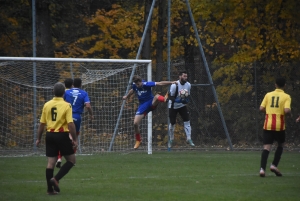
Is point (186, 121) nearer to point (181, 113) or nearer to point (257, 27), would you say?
point (181, 113)

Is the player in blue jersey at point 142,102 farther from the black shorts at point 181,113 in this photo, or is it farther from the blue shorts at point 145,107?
the black shorts at point 181,113

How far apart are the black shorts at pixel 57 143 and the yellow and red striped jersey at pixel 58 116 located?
80 mm

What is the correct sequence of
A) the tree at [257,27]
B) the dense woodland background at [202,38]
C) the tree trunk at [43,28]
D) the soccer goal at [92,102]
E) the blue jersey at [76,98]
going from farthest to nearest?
1. the tree at [257,27]
2. the tree trunk at [43,28]
3. the dense woodland background at [202,38]
4. the soccer goal at [92,102]
5. the blue jersey at [76,98]

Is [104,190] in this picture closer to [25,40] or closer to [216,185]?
[216,185]

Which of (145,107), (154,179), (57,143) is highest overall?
(145,107)

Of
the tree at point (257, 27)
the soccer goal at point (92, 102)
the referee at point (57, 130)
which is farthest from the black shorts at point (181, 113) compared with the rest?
the referee at point (57, 130)

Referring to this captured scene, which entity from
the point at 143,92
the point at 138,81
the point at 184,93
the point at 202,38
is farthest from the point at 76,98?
the point at 202,38

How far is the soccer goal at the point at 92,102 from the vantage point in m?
18.9

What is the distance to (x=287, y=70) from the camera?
2331 centimetres

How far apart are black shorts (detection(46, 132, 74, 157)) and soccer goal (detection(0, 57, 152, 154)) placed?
300 inches

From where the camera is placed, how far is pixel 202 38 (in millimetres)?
30188

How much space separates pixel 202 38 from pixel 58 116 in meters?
20.3

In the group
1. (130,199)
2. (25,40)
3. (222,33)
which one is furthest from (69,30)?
(130,199)

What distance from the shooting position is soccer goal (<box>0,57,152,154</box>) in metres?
18.9
